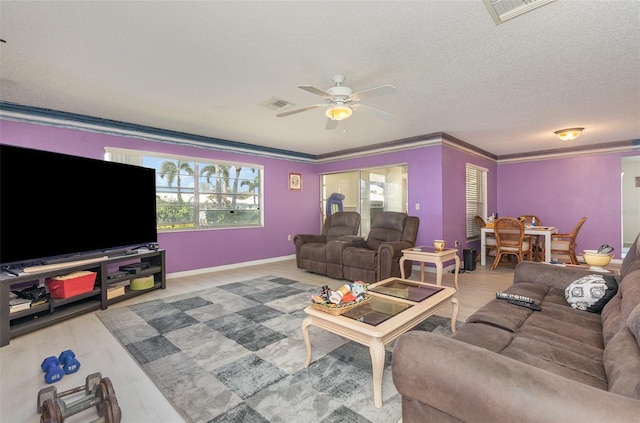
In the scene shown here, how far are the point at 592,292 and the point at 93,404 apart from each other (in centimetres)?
308

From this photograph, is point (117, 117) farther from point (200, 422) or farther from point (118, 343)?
point (200, 422)

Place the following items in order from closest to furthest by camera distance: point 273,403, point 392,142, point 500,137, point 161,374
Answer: point 273,403 → point 161,374 → point 500,137 → point 392,142

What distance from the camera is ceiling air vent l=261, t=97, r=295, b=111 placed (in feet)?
11.2

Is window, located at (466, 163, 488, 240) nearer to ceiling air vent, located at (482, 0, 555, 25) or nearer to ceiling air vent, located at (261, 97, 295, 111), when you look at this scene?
ceiling air vent, located at (261, 97, 295, 111)

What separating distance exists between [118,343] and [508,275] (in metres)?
5.35

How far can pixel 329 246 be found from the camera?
4668 mm

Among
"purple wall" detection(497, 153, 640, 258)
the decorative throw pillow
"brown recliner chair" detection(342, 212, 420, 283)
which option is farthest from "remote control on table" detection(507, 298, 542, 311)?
"purple wall" detection(497, 153, 640, 258)

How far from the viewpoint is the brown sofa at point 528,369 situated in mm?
829

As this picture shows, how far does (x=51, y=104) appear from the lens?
11.5 feet

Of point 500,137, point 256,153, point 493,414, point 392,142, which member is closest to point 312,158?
point 256,153

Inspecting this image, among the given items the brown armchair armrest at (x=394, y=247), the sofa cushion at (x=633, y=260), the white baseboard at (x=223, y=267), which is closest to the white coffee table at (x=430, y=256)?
the brown armchair armrest at (x=394, y=247)

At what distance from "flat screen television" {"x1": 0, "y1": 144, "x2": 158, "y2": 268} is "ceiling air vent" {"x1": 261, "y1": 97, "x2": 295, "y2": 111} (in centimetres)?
190

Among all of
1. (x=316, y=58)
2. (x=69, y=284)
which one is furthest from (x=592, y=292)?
(x=69, y=284)

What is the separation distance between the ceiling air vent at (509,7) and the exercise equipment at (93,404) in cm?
303
